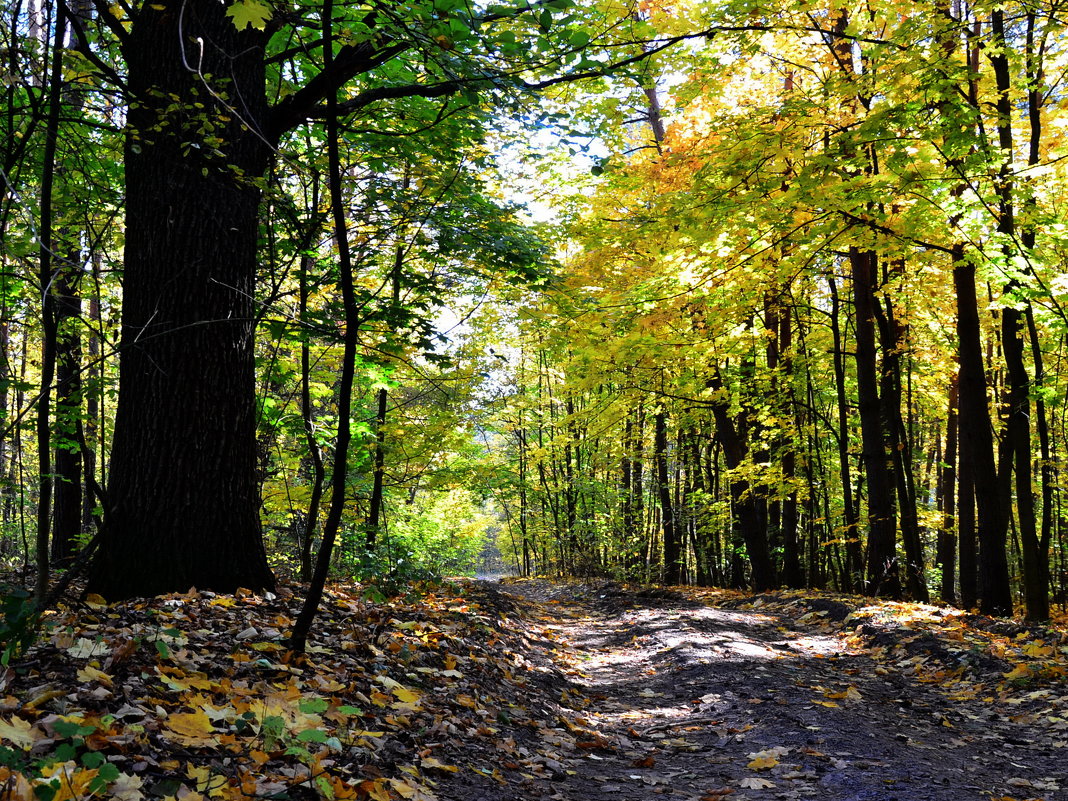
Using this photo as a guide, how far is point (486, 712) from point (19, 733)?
283cm

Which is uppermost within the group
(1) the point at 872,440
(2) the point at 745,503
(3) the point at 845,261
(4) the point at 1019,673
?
(3) the point at 845,261

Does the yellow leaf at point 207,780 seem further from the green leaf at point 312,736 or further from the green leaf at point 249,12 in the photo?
the green leaf at point 249,12

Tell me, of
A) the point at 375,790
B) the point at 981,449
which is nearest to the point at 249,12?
the point at 375,790

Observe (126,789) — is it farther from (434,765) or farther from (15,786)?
(434,765)

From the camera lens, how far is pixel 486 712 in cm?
467

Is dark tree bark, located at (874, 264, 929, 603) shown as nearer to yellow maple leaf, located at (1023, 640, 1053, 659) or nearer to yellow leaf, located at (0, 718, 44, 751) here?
yellow maple leaf, located at (1023, 640, 1053, 659)

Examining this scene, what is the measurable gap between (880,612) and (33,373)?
24.8 meters

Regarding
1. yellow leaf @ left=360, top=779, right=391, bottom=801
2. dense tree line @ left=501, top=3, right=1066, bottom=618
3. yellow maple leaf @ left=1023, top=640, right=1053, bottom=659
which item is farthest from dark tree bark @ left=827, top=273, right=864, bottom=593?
yellow leaf @ left=360, top=779, right=391, bottom=801

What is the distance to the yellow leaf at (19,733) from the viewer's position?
2359 mm

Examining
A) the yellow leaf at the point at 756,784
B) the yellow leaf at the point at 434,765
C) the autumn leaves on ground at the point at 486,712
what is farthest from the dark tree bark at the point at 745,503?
the yellow leaf at the point at 434,765

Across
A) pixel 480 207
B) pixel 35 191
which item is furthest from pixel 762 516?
pixel 35 191

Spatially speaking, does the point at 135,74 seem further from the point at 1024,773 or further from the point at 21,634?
the point at 1024,773

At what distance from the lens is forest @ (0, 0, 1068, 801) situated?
3.54 m

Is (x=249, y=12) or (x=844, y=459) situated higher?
(x=249, y=12)
